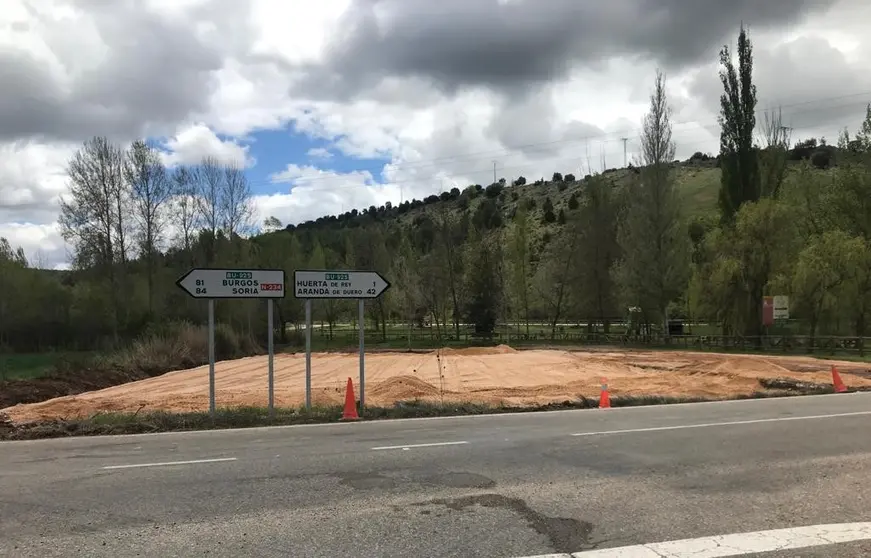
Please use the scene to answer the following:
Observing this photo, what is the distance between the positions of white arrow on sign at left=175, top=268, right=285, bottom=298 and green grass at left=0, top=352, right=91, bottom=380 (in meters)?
25.4

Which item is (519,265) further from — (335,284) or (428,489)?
(428,489)

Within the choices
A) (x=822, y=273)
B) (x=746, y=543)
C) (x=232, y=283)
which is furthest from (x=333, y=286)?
(x=822, y=273)

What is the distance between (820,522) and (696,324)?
49709 mm

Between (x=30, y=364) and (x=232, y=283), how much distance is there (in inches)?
1578

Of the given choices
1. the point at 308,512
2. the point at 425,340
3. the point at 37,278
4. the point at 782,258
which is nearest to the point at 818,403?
the point at 308,512

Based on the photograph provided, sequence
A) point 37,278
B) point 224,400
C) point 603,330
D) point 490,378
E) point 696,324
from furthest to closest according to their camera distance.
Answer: point 37,278 < point 603,330 < point 696,324 < point 490,378 < point 224,400

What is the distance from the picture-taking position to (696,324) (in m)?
52.2

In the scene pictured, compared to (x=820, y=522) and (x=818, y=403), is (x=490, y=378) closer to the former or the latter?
(x=818, y=403)

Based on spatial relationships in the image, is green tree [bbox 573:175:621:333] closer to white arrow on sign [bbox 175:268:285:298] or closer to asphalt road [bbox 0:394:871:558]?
white arrow on sign [bbox 175:268:285:298]

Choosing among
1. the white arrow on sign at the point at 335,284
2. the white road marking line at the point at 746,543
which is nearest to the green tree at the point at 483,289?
the white arrow on sign at the point at 335,284

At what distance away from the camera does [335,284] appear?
14.2 meters

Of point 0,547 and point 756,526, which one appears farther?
point 756,526

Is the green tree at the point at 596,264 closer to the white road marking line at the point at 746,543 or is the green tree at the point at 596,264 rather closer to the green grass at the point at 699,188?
the white road marking line at the point at 746,543

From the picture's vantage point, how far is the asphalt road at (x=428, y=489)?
5.38m
